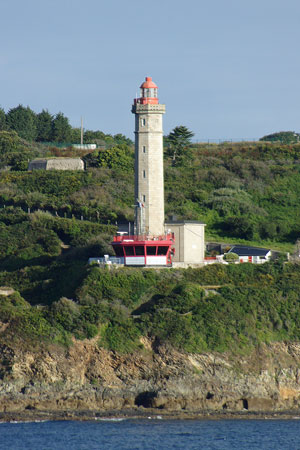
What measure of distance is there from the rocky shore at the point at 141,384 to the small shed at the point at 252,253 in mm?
12985

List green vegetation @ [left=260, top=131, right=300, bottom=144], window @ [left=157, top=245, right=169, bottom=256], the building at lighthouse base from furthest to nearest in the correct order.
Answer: green vegetation @ [left=260, top=131, right=300, bottom=144]
window @ [left=157, top=245, right=169, bottom=256]
the building at lighthouse base

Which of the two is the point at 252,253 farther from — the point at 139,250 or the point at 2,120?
the point at 2,120

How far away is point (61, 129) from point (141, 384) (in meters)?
80.4

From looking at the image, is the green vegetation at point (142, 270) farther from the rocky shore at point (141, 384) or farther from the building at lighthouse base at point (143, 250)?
the building at lighthouse base at point (143, 250)

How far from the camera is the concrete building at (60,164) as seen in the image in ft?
404

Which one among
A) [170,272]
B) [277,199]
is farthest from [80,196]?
[170,272]

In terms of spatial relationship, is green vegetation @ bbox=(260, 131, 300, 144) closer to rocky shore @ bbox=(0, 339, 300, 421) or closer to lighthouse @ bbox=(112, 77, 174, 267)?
lighthouse @ bbox=(112, 77, 174, 267)

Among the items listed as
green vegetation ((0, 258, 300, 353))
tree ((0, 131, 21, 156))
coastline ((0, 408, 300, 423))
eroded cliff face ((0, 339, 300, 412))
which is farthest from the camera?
tree ((0, 131, 21, 156))

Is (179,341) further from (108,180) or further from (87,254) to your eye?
(108,180)

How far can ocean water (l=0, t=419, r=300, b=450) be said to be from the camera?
64625mm

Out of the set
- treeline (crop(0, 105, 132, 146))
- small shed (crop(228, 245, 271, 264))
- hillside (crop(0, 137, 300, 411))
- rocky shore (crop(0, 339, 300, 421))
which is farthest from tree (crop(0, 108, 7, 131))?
rocky shore (crop(0, 339, 300, 421))

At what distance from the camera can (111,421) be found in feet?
228

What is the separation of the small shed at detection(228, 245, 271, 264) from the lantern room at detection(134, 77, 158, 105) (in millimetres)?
13072

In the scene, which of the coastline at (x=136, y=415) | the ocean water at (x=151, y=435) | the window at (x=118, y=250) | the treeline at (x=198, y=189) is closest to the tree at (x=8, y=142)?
the treeline at (x=198, y=189)
